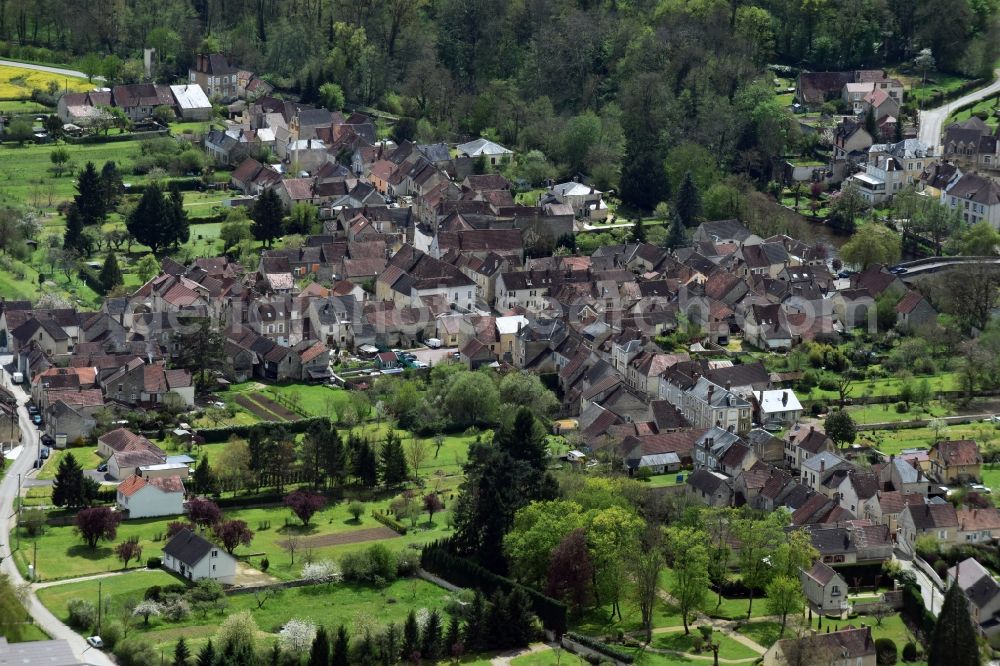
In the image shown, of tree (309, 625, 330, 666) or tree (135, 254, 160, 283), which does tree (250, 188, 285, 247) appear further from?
tree (309, 625, 330, 666)

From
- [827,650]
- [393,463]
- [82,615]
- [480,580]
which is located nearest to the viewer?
[827,650]

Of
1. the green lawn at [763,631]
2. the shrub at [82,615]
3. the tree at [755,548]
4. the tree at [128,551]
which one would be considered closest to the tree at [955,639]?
the green lawn at [763,631]

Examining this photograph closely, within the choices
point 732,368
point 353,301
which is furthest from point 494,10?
point 732,368

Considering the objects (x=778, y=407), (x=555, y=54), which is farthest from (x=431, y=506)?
(x=555, y=54)

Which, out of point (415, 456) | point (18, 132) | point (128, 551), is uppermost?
point (18, 132)

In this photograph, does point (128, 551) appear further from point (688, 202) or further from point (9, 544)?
point (688, 202)

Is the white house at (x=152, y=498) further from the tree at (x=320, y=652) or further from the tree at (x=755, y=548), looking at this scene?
the tree at (x=755, y=548)
